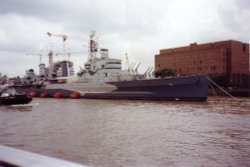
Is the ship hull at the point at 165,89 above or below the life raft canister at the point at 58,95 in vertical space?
above

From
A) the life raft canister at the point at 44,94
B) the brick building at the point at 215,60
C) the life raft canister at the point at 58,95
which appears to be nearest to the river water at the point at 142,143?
the life raft canister at the point at 58,95

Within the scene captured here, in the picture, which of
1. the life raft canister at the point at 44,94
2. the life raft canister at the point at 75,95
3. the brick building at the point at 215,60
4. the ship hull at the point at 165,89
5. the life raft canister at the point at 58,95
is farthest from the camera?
the brick building at the point at 215,60

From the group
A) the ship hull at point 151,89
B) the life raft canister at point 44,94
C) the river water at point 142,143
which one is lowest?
the life raft canister at point 44,94

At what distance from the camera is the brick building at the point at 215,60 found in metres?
82.2

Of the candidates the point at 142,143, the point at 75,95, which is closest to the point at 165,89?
the point at 75,95

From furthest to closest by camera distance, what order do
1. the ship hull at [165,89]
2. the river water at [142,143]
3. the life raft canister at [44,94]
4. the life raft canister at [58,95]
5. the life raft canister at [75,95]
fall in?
1. the life raft canister at [44,94]
2. the life raft canister at [58,95]
3. the life raft canister at [75,95]
4. the ship hull at [165,89]
5. the river water at [142,143]

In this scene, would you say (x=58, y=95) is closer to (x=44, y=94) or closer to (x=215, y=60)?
(x=44, y=94)

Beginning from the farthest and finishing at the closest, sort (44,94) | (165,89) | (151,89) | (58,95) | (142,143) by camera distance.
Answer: (44,94), (58,95), (151,89), (165,89), (142,143)

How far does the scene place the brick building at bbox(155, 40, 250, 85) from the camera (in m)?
82.2

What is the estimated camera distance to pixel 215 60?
82625 millimetres

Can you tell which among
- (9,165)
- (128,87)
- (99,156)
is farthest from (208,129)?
(128,87)

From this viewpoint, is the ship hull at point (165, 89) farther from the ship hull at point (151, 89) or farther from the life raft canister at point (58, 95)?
the life raft canister at point (58, 95)

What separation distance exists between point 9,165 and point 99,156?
28.3 feet

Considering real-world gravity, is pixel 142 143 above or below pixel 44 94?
above
